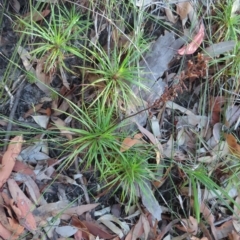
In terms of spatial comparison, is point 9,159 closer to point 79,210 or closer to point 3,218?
point 3,218

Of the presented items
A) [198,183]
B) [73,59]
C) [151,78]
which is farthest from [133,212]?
[73,59]

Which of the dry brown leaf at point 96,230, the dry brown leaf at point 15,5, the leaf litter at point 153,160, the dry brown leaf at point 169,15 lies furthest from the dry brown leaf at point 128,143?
the dry brown leaf at point 15,5

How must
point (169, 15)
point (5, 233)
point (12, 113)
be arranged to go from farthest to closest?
point (169, 15)
point (12, 113)
point (5, 233)

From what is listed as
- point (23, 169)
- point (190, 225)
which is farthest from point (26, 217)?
point (190, 225)

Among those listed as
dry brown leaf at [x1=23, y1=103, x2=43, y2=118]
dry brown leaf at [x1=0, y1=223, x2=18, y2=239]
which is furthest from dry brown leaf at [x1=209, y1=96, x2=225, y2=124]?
dry brown leaf at [x1=0, y1=223, x2=18, y2=239]

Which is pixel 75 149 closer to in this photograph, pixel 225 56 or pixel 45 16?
pixel 45 16

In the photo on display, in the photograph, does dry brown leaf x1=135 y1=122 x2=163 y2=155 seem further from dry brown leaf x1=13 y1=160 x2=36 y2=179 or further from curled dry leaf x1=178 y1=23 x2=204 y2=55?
dry brown leaf x1=13 y1=160 x2=36 y2=179

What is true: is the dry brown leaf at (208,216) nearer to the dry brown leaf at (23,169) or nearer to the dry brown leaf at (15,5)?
the dry brown leaf at (23,169)
